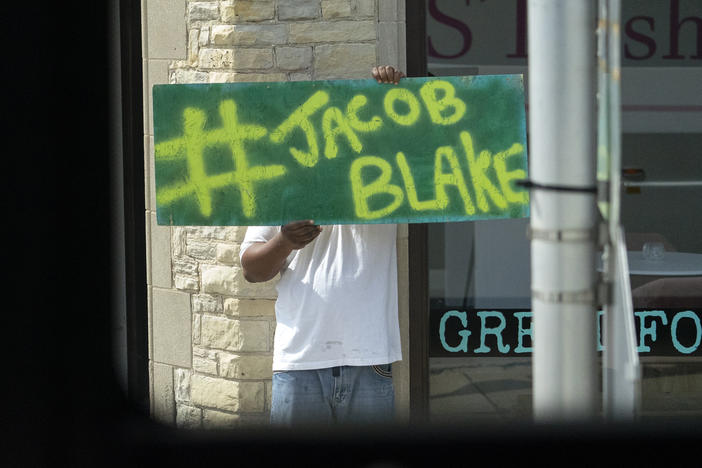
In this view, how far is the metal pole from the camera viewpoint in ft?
4.91

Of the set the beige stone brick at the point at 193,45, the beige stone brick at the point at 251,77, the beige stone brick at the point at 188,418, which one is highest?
the beige stone brick at the point at 193,45

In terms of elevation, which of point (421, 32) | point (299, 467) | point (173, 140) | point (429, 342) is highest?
point (421, 32)

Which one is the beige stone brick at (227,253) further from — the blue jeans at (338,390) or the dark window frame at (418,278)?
the blue jeans at (338,390)

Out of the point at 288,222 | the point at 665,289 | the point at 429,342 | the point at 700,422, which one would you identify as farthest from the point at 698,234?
the point at 700,422

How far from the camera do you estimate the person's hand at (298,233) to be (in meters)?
2.73

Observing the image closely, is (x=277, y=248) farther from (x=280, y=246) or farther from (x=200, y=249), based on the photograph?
(x=200, y=249)

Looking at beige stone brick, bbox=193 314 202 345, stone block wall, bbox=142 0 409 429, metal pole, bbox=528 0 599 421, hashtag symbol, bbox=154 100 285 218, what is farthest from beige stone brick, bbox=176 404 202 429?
beige stone brick, bbox=193 314 202 345

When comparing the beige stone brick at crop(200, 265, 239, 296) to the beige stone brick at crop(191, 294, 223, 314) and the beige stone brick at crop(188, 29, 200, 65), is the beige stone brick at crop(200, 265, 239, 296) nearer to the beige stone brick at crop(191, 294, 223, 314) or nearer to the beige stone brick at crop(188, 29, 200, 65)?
the beige stone brick at crop(191, 294, 223, 314)

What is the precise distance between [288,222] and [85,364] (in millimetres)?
1509

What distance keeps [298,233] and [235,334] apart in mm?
1815

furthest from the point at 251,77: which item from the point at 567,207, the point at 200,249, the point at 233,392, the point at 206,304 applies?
the point at 567,207

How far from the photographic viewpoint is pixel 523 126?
2.91 metres

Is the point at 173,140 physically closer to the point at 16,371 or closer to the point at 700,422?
the point at 16,371

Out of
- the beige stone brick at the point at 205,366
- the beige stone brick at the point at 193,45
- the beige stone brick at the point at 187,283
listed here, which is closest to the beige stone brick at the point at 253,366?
the beige stone brick at the point at 205,366
